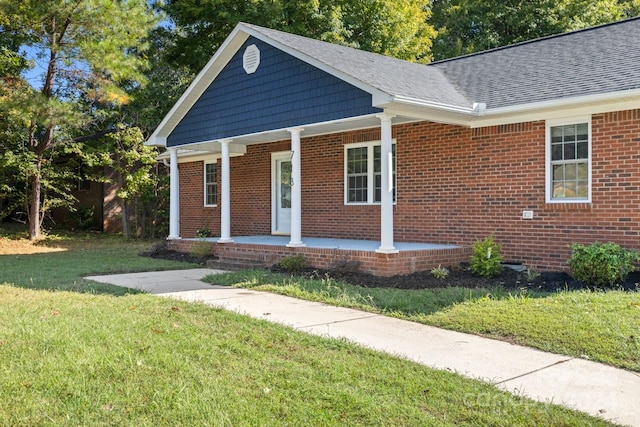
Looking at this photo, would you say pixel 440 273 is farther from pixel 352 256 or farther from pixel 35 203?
pixel 35 203

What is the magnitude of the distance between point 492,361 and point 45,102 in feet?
49.4

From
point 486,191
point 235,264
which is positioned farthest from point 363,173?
point 235,264

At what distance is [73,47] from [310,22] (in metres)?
9.47

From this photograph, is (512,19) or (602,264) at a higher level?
(512,19)

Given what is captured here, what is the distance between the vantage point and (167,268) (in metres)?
11.9

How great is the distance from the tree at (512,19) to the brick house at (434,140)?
12.9 meters

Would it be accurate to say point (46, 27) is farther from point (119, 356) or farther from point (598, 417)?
point (598, 417)

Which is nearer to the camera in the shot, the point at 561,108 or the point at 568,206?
the point at 561,108

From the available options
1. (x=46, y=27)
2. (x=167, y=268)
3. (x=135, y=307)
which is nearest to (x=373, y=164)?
(x=167, y=268)

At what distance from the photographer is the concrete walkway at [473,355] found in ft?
13.3

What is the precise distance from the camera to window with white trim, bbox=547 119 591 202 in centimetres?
931

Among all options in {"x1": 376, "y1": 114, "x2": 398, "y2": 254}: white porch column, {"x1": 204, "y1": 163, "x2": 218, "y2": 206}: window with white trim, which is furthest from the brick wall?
{"x1": 204, "y1": 163, "x2": 218, "y2": 206}: window with white trim

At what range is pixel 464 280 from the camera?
29.5 feet

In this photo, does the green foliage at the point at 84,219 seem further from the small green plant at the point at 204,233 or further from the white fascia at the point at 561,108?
the white fascia at the point at 561,108
